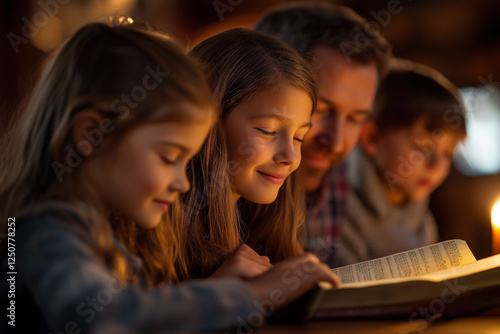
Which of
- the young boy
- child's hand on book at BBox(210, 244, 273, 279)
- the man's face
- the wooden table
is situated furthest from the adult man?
the wooden table

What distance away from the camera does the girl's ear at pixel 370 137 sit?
1861 mm

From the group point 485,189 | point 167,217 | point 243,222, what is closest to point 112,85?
point 167,217

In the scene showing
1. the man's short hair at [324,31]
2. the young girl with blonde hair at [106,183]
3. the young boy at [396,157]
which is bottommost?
the young boy at [396,157]

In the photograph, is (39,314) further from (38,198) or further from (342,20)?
(342,20)

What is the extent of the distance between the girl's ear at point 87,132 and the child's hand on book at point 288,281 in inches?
10.3

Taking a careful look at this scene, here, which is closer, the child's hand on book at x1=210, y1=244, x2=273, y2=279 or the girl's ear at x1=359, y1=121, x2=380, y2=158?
the child's hand on book at x1=210, y1=244, x2=273, y2=279

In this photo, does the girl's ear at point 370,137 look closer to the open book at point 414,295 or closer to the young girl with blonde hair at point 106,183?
the open book at point 414,295

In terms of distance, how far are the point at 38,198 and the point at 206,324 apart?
10.0 inches

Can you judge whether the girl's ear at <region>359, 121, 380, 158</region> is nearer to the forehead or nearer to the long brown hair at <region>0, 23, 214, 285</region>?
the forehead

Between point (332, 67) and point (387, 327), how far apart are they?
0.80 meters

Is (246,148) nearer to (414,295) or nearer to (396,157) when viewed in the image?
(414,295)

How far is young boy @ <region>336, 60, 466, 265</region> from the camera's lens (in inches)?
67.4

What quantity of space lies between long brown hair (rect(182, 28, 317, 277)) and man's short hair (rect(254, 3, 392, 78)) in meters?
0.38

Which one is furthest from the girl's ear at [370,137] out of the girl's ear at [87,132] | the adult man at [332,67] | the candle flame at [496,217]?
the girl's ear at [87,132]
